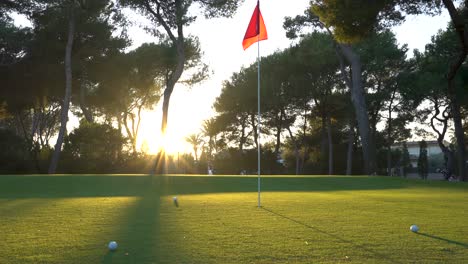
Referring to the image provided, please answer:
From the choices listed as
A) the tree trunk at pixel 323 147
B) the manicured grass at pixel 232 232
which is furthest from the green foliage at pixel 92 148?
the manicured grass at pixel 232 232

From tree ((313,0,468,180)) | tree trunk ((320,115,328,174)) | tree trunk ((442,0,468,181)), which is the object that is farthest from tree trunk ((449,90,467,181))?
tree trunk ((320,115,328,174))

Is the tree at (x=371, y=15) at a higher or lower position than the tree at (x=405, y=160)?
higher

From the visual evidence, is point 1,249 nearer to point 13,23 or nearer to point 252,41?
point 252,41

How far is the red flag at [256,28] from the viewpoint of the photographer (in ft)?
40.5

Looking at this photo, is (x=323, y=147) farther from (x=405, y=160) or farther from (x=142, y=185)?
(x=142, y=185)

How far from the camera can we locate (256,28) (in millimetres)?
12344

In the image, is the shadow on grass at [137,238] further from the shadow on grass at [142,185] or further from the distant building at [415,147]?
the distant building at [415,147]

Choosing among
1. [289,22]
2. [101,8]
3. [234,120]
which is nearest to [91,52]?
[101,8]

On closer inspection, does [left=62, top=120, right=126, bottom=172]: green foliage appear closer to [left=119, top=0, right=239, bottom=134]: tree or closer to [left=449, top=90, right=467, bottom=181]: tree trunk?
[left=119, top=0, right=239, bottom=134]: tree

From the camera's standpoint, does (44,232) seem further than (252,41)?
No

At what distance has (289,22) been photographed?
36094mm

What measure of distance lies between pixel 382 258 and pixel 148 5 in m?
31.3

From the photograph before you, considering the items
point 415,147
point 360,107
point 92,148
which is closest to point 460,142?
point 360,107

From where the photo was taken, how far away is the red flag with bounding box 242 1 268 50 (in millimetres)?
12336
